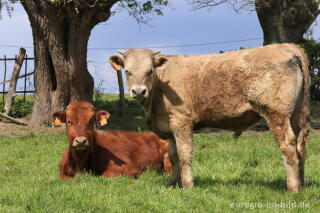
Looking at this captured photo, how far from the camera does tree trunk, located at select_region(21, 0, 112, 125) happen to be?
63.7ft

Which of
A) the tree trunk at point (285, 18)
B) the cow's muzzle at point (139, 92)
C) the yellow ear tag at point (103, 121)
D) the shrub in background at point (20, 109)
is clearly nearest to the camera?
the cow's muzzle at point (139, 92)

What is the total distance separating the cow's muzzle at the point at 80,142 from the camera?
8425mm

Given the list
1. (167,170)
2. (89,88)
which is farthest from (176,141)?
(89,88)

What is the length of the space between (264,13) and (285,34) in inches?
48.6

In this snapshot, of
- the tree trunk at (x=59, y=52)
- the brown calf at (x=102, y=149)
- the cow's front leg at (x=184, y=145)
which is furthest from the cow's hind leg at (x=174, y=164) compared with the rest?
the tree trunk at (x=59, y=52)

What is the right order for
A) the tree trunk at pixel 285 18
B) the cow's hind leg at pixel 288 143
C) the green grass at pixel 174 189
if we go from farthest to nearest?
the tree trunk at pixel 285 18, the cow's hind leg at pixel 288 143, the green grass at pixel 174 189

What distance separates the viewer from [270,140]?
14430mm

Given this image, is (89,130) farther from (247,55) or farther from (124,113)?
(124,113)

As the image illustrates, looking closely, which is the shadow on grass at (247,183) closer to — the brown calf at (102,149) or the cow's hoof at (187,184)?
the cow's hoof at (187,184)

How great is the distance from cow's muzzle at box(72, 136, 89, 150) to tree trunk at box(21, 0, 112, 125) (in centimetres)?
1107

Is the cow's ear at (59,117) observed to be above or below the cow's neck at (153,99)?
below

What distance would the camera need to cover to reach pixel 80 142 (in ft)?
27.6

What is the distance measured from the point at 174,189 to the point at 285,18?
623 inches

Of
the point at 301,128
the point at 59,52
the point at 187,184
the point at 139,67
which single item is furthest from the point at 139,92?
the point at 59,52
